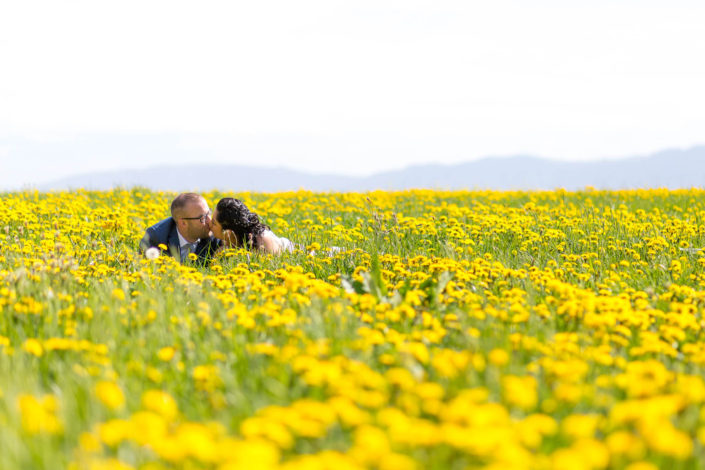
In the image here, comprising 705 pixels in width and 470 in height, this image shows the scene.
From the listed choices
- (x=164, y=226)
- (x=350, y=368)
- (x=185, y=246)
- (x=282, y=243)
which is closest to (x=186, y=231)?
(x=185, y=246)

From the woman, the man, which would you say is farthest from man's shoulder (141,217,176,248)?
the woman

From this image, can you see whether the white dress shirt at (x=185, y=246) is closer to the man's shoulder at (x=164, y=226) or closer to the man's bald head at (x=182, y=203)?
the man's shoulder at (x=164, y=226)

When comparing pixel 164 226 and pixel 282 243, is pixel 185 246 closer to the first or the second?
pixel 164 226

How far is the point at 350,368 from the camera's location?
2.92 meters

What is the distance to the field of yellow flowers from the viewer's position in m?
2.20

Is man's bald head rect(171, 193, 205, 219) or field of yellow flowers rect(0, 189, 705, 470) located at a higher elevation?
man's bald head rect(171, 193, 205, 219)

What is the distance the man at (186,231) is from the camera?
7.90 meters

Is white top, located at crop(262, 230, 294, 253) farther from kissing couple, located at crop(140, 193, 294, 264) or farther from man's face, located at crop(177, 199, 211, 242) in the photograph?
man's face, located at crop(177, 199, 211, 242)

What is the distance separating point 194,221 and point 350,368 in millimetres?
5434

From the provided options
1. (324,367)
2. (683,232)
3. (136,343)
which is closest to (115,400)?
(324,367)

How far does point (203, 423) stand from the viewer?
2.77 m

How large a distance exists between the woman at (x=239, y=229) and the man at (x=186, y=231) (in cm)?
24

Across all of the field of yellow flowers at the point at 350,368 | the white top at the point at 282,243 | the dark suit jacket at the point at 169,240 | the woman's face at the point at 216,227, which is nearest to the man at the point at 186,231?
the dark suit jacket at the point at 169,240

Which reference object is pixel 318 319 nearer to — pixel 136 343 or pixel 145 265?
pixel 136 343
